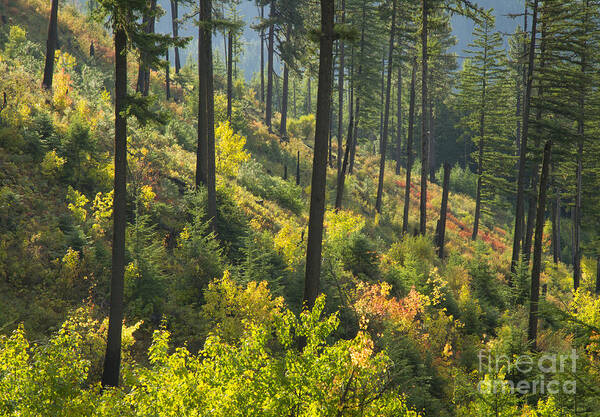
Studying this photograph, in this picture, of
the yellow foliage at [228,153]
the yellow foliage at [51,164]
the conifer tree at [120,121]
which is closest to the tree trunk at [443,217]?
the yellow foliage at [228,153]

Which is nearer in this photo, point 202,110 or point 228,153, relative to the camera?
point 202,110

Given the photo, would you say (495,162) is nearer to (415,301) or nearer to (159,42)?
(415,301)

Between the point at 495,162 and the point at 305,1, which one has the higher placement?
the point at 305,1

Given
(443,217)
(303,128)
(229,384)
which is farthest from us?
(303,128)

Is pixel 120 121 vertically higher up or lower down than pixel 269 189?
higher up

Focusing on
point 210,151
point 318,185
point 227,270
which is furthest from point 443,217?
point 318,185

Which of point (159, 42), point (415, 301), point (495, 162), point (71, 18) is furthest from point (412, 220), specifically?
point (71, 18)

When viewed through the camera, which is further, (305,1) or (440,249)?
(305,1)

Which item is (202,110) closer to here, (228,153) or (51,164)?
(51,164)

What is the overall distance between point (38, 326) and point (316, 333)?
7.51m

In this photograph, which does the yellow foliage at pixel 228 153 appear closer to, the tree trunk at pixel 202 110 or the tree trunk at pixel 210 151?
the tree trunk at pixel 202 110

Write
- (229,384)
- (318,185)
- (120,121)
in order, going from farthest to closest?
(318,185) < (120,121) < (229,384)

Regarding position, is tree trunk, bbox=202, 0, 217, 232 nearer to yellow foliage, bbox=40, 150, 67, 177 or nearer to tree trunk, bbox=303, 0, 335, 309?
yellow foliage, bbox=40, 150, 67, 177

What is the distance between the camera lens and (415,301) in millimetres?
15164
